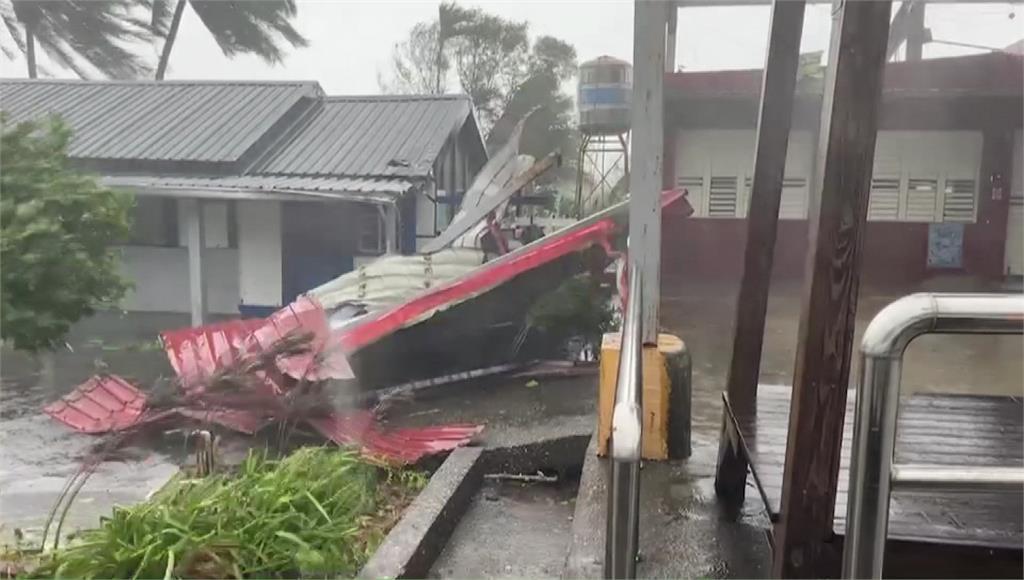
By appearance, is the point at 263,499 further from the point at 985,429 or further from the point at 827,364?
the point at 985,429

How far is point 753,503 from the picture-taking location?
2439mm

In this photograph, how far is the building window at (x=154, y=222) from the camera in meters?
3.13

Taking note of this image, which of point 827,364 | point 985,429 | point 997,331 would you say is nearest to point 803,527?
point 827,364

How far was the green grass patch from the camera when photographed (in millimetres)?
2062

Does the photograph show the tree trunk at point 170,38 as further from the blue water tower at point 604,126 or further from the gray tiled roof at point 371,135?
the blue water tower at point 604,126

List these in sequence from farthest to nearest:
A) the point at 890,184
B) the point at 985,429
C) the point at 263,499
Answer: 1. the point at 890,184
2. the point at 263,499
3. the point at 985,429

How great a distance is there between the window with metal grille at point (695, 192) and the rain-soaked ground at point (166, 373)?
919 mm

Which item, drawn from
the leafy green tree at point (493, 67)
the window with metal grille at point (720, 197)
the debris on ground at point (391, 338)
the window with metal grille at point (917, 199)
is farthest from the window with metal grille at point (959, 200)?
the leafy green tree at point (493, 67)

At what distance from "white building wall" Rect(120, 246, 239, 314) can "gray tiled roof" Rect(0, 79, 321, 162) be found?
1.36 ft

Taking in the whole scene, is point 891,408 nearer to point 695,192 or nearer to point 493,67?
point 493,67

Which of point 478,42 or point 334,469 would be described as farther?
point 478,42

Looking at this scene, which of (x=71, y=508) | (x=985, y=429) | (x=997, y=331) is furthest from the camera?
(x=71, y=508)

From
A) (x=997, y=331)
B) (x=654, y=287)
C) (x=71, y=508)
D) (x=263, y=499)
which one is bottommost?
(x=71, y=508)

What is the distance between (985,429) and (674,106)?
303cm
